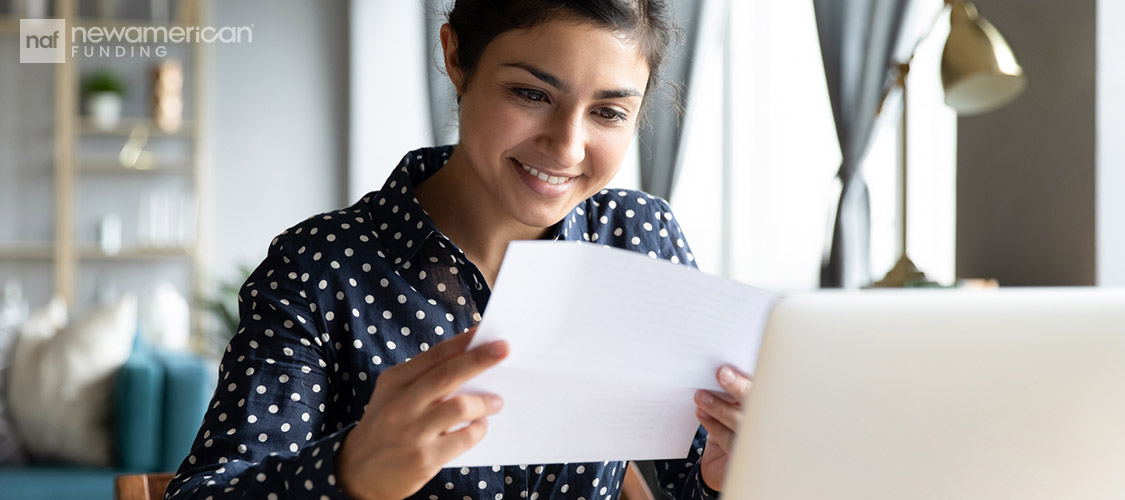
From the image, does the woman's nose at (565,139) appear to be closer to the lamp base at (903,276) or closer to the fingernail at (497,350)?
the fingernail at (497,350)

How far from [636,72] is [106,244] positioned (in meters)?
4.73

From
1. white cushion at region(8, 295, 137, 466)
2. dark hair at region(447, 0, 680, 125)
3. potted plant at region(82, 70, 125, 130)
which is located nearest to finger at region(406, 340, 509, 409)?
dark hair at region(447, 0, 680, 125)

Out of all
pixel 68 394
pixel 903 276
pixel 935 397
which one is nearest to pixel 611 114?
pixel 935 397

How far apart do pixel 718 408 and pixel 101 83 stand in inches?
195

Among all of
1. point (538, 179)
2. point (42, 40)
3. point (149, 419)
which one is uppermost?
point (42, 40)

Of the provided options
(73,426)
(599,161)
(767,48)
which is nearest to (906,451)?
(599,161)

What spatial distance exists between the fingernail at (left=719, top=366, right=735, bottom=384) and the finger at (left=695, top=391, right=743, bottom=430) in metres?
0.04

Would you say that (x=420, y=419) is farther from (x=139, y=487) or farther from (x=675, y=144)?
(x=675, y=144)

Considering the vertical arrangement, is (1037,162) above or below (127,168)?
below

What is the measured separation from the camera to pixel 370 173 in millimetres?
5535

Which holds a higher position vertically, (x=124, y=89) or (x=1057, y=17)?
(x=124, y=89)

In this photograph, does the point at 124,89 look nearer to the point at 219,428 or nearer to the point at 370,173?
the point at 370,173

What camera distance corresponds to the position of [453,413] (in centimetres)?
68

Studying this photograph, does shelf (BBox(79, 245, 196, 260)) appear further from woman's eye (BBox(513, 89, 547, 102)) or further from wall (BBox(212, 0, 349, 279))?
woman's eye (BBox(513, 89, 547, 102))
